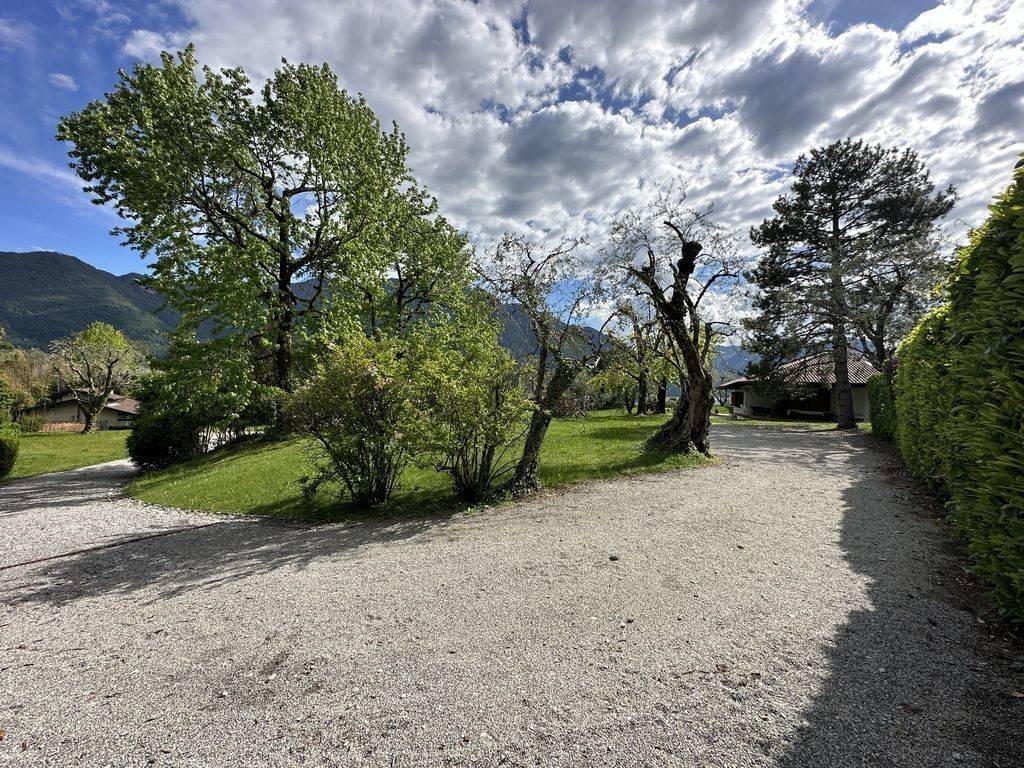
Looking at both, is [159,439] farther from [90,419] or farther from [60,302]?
[60,302]

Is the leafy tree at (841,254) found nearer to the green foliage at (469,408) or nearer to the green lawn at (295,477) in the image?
the green lawn at (295,477)

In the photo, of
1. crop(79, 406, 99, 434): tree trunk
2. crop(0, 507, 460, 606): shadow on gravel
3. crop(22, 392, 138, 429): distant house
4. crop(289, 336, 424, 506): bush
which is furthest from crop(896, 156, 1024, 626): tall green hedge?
crop(22, 392, 138, 429): distant house

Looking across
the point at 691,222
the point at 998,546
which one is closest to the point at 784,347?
the point at 691,222

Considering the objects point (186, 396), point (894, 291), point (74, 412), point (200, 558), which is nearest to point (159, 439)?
point (186, 396)

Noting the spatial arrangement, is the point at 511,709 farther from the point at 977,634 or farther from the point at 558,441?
the point at 558,441

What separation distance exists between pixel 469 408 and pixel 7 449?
Result: 18336mm

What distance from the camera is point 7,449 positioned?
46.8 feet

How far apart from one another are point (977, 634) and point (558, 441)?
1082 cm

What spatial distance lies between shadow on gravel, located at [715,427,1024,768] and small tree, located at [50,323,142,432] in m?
51.2

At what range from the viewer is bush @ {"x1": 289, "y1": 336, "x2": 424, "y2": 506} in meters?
6.49

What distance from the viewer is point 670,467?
31.7 ft

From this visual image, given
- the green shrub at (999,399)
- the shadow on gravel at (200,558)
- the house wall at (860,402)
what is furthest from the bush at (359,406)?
the house wall at (860,402)

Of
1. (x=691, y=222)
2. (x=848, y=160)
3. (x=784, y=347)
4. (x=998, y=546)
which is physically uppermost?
(x=848, y=160)

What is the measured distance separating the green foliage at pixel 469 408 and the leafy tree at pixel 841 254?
1699cm
